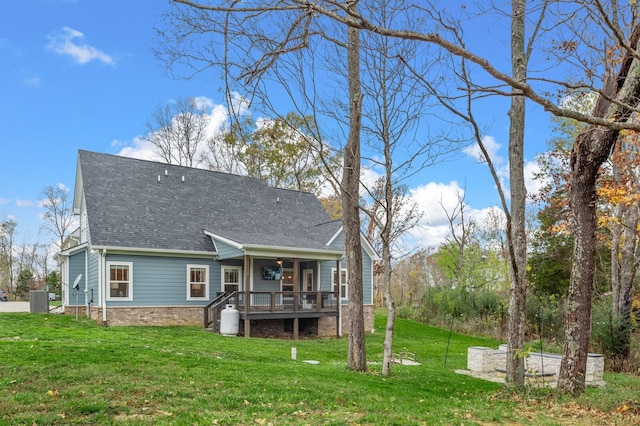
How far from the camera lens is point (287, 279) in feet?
67.4

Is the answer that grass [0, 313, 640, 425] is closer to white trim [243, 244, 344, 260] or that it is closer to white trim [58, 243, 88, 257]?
white trim [243, 244, 344, 260]

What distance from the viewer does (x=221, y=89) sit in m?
5.98

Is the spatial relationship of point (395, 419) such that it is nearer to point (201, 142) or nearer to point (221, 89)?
point (221, 89)

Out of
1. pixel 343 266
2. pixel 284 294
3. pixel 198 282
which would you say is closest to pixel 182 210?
pixel 198 282

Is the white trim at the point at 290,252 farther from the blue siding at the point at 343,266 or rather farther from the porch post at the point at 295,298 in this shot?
the blue siding at the point at 343,266

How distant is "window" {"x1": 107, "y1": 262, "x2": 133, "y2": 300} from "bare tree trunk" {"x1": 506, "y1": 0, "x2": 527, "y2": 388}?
12.5m

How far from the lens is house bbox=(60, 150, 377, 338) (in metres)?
17.0

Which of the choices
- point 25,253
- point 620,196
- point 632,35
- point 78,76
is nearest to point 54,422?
point 632,35

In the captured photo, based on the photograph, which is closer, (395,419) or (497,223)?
(395,419)

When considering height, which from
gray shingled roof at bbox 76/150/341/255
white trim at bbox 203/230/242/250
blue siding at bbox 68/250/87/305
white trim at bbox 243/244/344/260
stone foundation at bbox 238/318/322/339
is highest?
gray shingled roof at bbox 76/150/341/255

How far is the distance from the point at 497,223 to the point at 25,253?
3859 centimetres

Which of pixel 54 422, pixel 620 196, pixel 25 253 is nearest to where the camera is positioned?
pixel 54 422

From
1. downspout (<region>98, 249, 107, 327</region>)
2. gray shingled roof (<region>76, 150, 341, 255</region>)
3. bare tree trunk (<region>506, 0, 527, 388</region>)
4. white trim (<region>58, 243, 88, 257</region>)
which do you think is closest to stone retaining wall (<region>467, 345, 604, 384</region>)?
bare tree trunk (<region>506, 0, 527, 388</region>)

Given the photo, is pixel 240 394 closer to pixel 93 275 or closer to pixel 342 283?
pixel 93 275
